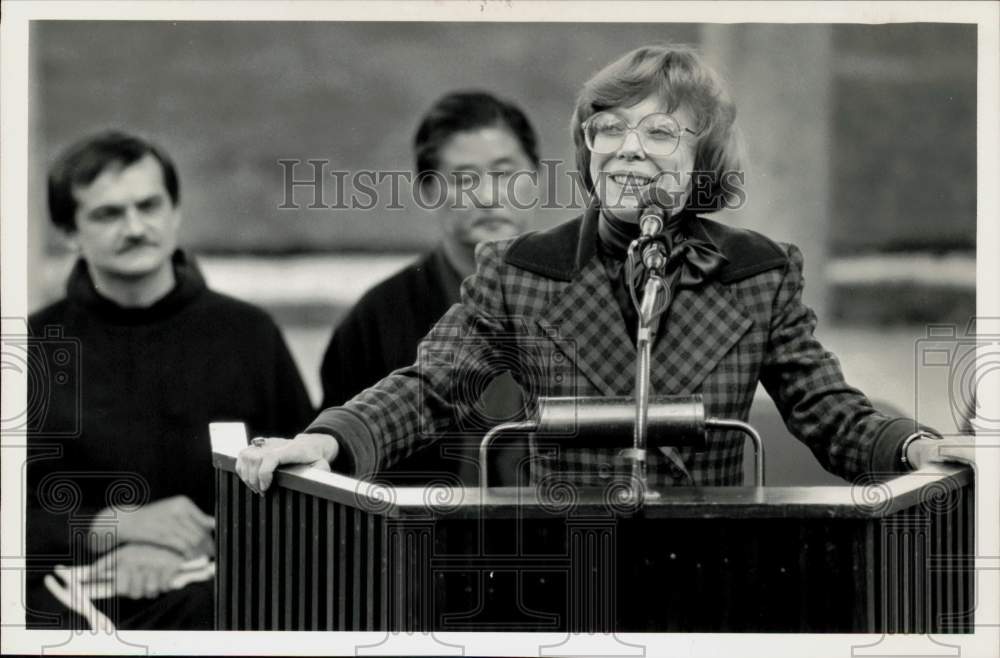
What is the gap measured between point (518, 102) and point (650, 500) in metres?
1.44

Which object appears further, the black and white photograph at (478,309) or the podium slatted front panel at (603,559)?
the black and white photograph at (478,309)

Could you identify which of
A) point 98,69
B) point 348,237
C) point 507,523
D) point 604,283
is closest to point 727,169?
point 604,283

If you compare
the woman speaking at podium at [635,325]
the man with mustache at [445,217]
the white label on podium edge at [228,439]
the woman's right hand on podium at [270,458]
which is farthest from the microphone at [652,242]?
the man with mustache at [445,217]

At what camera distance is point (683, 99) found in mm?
2992

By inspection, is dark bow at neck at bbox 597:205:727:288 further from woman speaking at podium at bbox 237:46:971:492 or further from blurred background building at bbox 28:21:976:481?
blurred background building at bbox 28:21:976:481

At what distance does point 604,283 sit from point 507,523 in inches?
29.3

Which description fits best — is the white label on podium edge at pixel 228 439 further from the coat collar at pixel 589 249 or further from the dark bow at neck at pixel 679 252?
the dark bow at neck at pixel 679 252

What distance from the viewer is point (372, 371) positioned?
11.4 feet

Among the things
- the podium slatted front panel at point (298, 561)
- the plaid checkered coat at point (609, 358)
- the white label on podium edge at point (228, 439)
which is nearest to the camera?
the podium slatted front panel at point (298, 561)

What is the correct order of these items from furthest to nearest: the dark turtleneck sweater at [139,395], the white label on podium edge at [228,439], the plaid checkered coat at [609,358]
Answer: the dark turtleneck sweater at [139,395], the plaid checkered coat at [609,358], the white label on podium edge at [228,439]

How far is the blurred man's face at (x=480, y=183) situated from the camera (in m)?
3.49

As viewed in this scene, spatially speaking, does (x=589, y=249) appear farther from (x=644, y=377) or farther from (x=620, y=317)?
(x=644, y=377)

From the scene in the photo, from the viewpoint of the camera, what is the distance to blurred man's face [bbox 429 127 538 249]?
3.49 m

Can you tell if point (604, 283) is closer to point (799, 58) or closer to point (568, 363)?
point (568, 363)
